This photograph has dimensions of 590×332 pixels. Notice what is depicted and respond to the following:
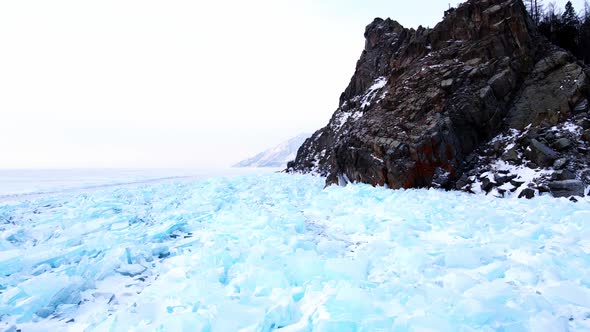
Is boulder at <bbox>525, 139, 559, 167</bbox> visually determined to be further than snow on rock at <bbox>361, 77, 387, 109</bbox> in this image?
No

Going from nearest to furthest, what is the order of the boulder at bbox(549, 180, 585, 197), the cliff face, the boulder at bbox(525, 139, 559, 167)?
1. the boulder at bbox(549, 180, 585, 197)
2. the boulder at bbox(525, 139, 559, 167)
3. the cliff face

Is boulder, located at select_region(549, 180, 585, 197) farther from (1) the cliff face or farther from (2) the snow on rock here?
(2) the snow on rock

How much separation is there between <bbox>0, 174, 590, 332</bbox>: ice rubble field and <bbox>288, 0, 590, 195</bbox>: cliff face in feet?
10.9

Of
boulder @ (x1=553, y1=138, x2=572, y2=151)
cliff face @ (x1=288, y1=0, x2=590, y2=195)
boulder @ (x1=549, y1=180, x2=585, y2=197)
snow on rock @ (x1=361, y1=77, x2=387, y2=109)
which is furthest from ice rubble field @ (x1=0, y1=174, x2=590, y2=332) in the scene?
snow on rock @ (x1=361, y1=77, x2=387, y2=109)

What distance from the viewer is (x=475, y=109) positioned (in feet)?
37.0

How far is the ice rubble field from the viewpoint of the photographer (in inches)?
107

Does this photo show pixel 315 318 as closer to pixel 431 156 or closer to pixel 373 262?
pixel 373 262

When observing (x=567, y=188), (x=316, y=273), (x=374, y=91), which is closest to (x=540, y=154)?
(x=567, y=188)

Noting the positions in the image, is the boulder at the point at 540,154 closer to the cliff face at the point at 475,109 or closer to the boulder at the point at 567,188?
the cliff face at the point at 475,109

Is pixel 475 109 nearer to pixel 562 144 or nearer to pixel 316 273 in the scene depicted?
pixel 562 144

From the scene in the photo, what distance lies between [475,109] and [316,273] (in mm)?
10686

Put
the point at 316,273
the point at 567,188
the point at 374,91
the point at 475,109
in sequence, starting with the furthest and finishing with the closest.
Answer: the point at 374,91
the point at 475,109
the point at 567,188
the point at 316,273

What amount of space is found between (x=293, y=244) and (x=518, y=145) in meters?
8.92

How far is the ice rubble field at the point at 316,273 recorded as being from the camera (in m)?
2.71
